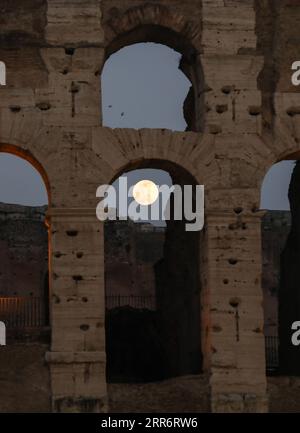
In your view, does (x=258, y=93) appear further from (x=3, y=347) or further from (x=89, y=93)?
(x=3, y=347)

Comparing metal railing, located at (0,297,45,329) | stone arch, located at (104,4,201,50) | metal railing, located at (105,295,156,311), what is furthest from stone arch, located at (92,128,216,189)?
metal railing, located at (105,295,156,311)

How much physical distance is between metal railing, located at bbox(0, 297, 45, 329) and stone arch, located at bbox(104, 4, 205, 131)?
9.39 meters

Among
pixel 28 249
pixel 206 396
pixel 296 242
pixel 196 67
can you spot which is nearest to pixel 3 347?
pixel 206 396

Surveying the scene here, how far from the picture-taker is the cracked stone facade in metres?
12.7

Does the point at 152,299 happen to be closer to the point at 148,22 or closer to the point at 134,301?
the point at 134,301

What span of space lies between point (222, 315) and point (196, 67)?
3.59 m

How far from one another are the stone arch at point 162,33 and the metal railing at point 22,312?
939cm

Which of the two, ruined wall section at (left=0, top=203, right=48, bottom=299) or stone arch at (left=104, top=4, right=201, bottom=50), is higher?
stone arch at (left=104, top=4, right=201, bottom=50)

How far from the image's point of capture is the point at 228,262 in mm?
13031

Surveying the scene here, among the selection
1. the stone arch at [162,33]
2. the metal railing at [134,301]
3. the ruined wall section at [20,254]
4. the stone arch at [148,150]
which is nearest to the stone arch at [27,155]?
the stone arch at [148,150]

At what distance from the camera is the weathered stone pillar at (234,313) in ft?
41.8

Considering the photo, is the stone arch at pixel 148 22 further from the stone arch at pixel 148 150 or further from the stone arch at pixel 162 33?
the stone arch at pixel 148 150

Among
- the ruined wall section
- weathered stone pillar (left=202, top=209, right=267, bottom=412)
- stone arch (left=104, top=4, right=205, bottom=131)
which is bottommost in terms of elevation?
weathered stone pillar (left=202, top=209, right=267, bottom=412)

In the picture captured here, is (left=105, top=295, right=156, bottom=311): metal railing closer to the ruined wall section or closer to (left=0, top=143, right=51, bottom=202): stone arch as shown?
the ruined wall section
